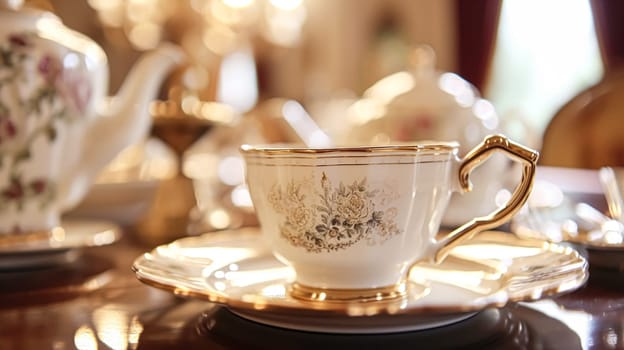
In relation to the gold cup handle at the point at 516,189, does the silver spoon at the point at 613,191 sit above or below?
below

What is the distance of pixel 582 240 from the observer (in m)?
0.53

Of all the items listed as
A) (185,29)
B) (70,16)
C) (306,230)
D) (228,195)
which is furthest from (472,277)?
(185,29)

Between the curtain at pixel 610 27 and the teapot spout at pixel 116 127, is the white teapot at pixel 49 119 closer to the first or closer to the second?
the teapot spout at pixel 116 127

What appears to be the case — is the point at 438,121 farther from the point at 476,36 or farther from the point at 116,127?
the point at 476,36

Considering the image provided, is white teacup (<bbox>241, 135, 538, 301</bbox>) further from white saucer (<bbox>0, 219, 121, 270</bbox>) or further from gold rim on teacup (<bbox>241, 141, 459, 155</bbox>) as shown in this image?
white saucer (<bbox>0, 219, 121, 270</bbox>)

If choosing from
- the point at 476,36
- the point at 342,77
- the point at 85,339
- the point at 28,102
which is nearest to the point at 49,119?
the point at 28,102

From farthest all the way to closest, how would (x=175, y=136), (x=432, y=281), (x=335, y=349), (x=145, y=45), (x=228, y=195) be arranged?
(x=145, y=45) < (x=228, y=195) < (x=175, y=136) < (x=432, y=281) < (x=335, y=349)

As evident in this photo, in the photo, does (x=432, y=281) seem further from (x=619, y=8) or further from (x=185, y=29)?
(x=185, y=29)

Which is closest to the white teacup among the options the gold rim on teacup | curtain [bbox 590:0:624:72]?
the gold rim on teacup

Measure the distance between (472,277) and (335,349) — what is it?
0.18 meters

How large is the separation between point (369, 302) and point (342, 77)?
16.3ft

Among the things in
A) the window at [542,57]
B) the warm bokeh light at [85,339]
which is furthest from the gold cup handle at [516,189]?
the window at [542,57]

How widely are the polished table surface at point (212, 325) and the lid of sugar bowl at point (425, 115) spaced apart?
0.94 feet

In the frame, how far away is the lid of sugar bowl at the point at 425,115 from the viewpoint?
76cm
